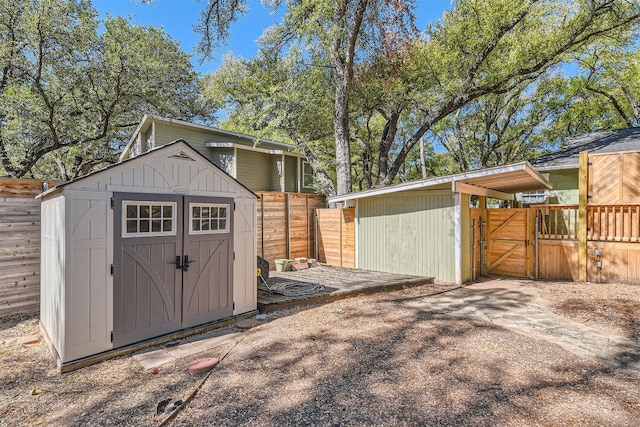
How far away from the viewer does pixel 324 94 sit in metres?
13.0

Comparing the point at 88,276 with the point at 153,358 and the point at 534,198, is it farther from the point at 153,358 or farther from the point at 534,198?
the point at 534,198

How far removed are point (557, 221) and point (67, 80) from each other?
1661 cm

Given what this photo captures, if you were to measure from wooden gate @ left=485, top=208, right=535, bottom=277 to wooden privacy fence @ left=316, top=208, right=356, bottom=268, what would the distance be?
390cm

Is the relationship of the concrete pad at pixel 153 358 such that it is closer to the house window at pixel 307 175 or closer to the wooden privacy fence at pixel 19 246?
the wooden privacy fence at pixel 19 246

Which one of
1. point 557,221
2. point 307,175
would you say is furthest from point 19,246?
point 557,221

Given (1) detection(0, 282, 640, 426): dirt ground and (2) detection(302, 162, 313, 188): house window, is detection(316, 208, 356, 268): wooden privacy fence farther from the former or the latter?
(1) detection(0, 282, 640, 426): dirt ground

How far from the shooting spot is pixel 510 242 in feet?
27.4

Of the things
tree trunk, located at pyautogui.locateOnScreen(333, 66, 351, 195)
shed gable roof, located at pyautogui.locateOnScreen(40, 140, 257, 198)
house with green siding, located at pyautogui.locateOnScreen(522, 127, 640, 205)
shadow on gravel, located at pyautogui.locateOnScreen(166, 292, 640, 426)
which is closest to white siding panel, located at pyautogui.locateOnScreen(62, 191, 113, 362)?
shed gable roof, located at pyautogui.locateOnScreen(40, 140, 257, 198)

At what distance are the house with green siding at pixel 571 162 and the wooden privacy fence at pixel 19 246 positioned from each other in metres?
13.1

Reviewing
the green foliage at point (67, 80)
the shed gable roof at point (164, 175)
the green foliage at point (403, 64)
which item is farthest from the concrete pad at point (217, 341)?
the green foliage at point (67, 80)

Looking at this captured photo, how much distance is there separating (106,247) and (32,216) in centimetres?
293

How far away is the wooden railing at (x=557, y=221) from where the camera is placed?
772cm

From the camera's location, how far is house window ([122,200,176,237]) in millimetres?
3821

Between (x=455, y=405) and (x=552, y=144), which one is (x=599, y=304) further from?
(x=552, y=144)
